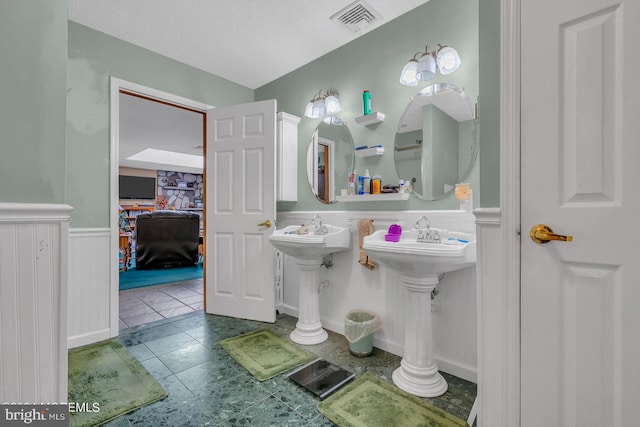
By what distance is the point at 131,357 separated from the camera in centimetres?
212

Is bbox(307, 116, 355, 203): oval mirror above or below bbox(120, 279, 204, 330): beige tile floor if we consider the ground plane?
above

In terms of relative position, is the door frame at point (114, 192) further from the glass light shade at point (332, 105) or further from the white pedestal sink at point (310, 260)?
the glass light shade at point (332, 105)

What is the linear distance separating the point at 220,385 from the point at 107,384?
69cm

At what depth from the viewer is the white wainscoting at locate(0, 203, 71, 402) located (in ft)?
3.14

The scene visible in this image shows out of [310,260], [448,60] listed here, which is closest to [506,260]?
[448,60]

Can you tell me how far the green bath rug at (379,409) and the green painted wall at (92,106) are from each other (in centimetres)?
228

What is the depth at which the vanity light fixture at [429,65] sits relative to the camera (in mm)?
1901

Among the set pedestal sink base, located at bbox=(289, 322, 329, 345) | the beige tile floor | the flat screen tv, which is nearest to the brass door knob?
pedestal sink base, located at bbox=(289, 322, 329, 345)

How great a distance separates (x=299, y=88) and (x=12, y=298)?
2.62m

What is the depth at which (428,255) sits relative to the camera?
5.07 feet

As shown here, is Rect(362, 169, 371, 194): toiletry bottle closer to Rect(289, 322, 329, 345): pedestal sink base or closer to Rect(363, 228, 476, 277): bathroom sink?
Rect(363, 228, 476, 277): bathroom sink

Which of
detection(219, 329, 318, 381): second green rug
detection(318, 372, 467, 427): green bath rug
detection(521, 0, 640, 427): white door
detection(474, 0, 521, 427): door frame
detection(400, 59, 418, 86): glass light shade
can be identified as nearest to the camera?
detection(521, 0, 640, 427): white door

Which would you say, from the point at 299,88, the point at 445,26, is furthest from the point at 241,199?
the point at 445,26

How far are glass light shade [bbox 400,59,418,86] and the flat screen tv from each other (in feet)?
27.4
